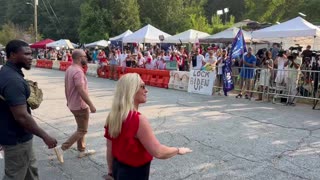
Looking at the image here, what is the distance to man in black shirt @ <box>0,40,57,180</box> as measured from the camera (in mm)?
3309

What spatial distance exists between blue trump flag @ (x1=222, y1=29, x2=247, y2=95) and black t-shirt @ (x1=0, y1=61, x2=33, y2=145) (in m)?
11.0

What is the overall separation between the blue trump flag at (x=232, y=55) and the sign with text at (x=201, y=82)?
623mm

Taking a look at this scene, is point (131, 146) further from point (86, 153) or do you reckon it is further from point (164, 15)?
point (164, 15)

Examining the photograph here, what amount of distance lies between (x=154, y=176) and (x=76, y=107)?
168cm

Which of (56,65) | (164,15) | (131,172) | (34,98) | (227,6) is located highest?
(227,6)

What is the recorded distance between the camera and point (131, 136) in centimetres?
282

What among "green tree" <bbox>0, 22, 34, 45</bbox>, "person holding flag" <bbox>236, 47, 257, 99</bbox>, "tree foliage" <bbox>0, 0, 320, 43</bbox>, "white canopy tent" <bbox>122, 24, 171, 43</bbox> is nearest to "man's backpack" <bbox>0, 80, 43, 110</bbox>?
"person holding flag" <bbox>236, 47, 257, 99</bbox>

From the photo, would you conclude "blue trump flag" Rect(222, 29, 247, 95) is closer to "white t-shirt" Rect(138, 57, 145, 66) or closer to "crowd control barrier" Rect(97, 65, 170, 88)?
"crowd control barrier" Rect(97, 65, 170, 88)

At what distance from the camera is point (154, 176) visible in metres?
5.34

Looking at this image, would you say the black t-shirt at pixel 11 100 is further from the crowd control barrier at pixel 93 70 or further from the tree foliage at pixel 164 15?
the tree foliage at pixel 164 15

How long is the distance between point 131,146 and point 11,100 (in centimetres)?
123

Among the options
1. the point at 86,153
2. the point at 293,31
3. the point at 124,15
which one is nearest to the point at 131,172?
the point at 86,153

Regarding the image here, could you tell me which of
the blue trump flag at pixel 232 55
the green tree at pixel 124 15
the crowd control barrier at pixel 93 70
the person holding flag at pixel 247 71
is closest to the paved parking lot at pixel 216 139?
the person holding flag at pixel 247 71

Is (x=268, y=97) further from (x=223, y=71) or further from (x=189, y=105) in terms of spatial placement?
(x=189, y=105)
